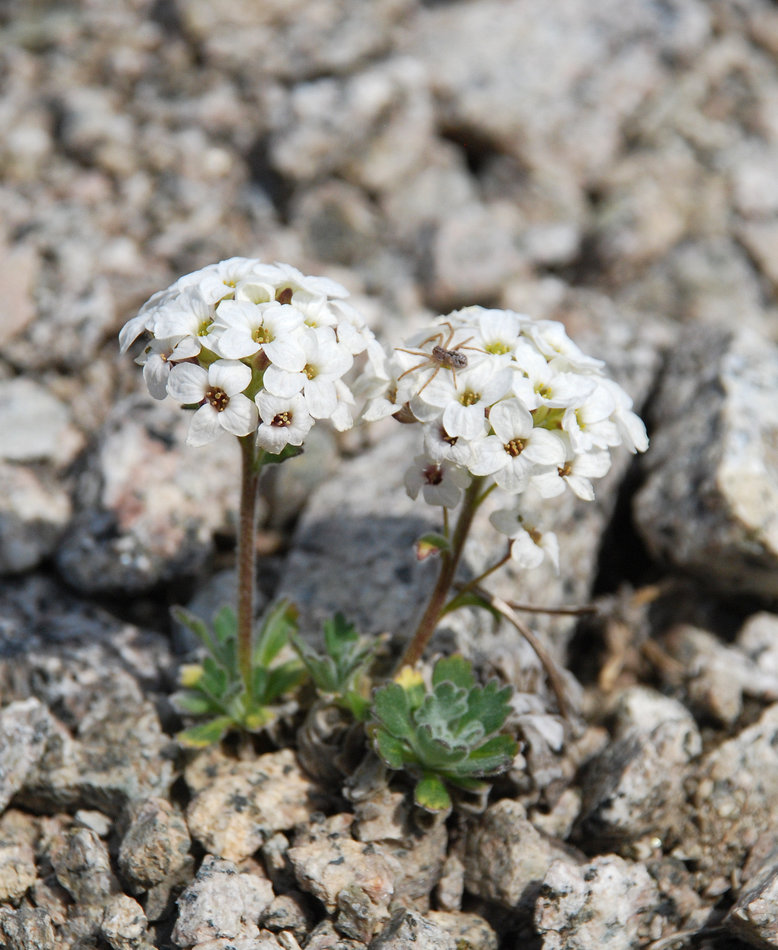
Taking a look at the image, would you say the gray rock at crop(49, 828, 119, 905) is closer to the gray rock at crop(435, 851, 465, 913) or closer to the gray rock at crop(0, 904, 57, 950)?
the gray rock at crop(0, 904, 57, 950)

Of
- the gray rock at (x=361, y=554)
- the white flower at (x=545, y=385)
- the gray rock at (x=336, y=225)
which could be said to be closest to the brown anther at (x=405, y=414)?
the white flower at (x=545, y=385)

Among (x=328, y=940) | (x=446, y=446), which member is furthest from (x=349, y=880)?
(x=446, y=446)

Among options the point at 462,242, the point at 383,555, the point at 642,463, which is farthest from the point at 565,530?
the point at 462,242

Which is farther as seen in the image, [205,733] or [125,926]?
[205,733]

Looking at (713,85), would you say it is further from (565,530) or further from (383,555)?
(383,555)

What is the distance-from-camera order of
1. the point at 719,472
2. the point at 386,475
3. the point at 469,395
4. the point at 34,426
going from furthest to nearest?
the point at 34,426 → the point at 386,475 → the point at 719,472 → the point at 469,395

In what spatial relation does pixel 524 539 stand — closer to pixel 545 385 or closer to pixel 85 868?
pixel 545 385
